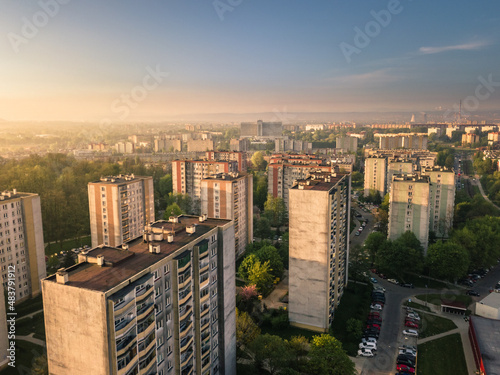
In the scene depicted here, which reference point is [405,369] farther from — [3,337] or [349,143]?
[349,143]

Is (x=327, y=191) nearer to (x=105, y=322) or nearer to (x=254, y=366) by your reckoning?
(x=254, y=366)

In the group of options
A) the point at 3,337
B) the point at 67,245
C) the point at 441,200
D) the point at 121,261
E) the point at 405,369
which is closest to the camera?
the point at 121,261

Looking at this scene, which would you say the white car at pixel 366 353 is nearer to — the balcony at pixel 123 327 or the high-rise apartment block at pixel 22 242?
the balcony at pixel 123 327

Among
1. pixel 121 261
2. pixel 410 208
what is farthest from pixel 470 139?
pixel 121 261

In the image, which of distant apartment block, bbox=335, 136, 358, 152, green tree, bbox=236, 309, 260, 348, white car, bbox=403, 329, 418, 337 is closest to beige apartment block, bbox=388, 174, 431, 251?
white car, bbox=403, 329, 418, 337

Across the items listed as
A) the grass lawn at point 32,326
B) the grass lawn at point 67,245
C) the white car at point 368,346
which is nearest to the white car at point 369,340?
the white car at point 368,346

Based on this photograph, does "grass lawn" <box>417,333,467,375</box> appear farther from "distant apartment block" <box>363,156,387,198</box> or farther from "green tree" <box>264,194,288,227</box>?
"distant apartment block" <box>363,156,387,198</box>
